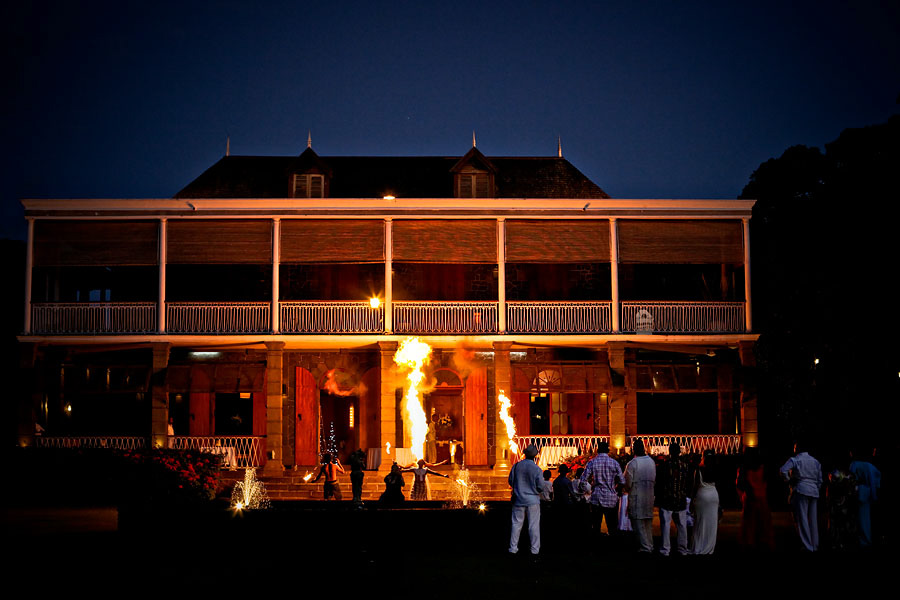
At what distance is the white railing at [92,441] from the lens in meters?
24.0

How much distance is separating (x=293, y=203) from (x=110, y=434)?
8.19m

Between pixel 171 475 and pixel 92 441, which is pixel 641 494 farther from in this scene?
pixel 92 441

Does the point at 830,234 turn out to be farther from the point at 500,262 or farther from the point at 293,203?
the point at 293,203

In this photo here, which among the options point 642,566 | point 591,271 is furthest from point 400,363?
point 642,566

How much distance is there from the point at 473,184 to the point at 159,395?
10.1 meters

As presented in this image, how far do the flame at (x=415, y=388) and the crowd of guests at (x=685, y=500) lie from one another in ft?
33.1

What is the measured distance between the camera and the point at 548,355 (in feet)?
87.4

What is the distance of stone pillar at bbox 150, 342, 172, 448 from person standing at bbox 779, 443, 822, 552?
15.4m

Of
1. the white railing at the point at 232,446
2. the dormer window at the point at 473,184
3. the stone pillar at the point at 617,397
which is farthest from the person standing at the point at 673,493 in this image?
the dormer window at the point at 473,184

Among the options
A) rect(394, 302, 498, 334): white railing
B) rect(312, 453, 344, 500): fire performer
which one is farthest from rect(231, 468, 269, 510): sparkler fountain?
rect(394, 302, 498, 334): white railing

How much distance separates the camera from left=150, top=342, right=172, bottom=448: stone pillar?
24156 mm

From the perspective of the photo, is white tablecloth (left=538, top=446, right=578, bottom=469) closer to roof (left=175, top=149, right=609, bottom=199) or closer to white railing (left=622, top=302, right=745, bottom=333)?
white railing (left=622, top=302, right=745, bottom=333)

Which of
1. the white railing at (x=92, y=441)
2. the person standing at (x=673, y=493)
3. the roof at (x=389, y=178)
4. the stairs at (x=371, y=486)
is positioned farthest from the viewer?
the roof at (x=389, y=178)

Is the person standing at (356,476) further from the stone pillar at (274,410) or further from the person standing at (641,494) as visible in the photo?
the person standing at (641,494)
